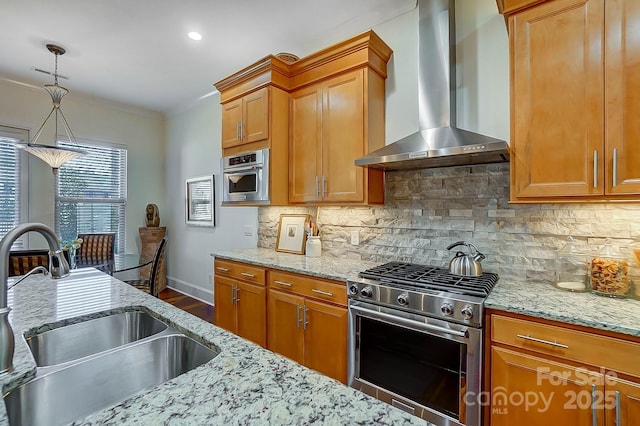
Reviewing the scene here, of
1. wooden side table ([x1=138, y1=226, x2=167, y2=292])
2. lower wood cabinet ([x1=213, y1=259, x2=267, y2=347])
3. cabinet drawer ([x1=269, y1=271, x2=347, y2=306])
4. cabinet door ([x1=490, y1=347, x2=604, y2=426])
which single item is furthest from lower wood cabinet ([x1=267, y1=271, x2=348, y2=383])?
wooden side table ([x1=138, y1=226, x2=167, y2=292])

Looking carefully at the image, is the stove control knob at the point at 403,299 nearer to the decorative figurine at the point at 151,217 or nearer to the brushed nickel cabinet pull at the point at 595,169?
the brushed nickel cabinet pull at the point at 595,169

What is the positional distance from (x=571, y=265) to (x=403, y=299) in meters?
1.04

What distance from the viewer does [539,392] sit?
1406mm

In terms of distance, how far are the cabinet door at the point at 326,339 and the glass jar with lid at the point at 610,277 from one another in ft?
4.52

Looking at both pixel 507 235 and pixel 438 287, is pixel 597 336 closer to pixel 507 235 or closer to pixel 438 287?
pixel 438 287

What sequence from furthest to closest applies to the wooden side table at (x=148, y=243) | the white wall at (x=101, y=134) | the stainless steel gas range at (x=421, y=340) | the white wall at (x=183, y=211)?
the wooden side table at (x=148, y=243) → the white wall at (x=183, y=211) → the white wall at (x=101, y=134) → the stainless steel gas range at (x=421, y=340)

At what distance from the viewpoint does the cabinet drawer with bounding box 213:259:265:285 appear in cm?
262

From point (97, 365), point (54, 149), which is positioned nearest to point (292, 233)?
point (97, 365)

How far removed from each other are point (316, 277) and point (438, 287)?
2.74 ft

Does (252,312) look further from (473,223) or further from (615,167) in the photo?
(615,167)

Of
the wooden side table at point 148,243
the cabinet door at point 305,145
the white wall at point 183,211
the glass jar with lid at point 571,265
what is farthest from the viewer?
the wooden side table at point 148,243

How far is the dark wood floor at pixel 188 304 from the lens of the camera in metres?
4.07

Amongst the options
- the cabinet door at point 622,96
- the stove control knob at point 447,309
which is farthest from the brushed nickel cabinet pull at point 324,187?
the cabinet door at point 622,96

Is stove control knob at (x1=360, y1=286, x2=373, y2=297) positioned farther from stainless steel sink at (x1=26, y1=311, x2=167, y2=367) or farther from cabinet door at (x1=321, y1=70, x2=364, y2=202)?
stainless steel sink at (x1=26, y1=311, x2=167, y2=367)
